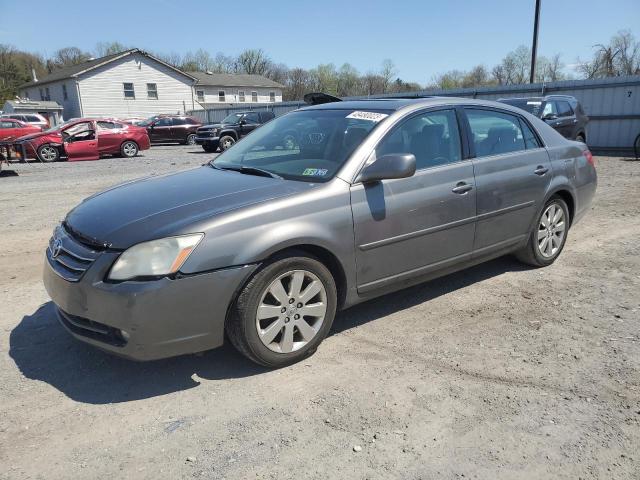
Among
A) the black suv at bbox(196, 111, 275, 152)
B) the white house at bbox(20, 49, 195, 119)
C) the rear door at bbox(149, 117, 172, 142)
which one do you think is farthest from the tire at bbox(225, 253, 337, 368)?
the white house at bbox(20, 49, 195, 119)

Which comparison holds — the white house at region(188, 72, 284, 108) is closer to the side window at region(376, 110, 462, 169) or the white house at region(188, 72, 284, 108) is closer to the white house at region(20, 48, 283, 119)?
the white house at region(20, 48, 283, 119)

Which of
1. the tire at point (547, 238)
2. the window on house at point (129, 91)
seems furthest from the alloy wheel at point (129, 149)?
the window on house at point (129, 91)

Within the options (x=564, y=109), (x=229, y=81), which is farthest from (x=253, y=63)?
(x=564, y=109)

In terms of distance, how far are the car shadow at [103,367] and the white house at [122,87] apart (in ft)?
129

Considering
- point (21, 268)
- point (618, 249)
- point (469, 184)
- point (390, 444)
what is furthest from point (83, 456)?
point (618, 249)

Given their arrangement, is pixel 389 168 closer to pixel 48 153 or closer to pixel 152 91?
pixel 48 153

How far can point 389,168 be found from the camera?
3463 mm

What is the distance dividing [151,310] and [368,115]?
7.34 ft

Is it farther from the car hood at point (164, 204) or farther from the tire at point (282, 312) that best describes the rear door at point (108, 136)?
the tire at point (282, 312)

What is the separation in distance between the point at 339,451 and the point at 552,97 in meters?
12.9

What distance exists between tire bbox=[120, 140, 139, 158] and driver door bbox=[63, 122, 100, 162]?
3.14 ft

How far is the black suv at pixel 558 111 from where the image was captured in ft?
40.5

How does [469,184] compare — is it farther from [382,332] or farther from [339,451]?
[339,451]

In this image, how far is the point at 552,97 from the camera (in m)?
13.0
